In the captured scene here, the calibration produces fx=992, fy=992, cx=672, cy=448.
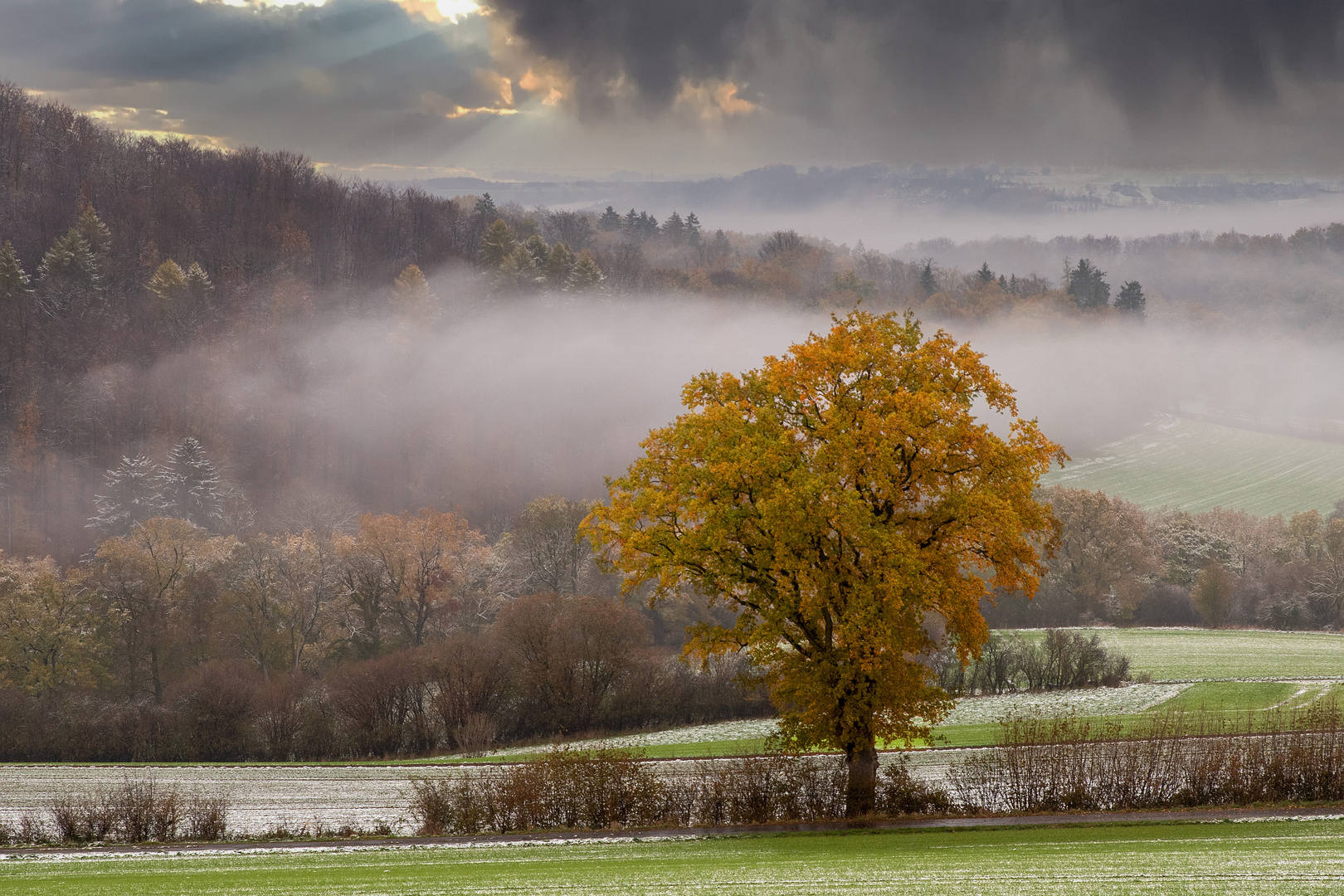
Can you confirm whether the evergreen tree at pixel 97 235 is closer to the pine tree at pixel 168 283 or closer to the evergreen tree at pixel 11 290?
the pine tree at pixel 168 283

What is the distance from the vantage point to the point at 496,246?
191 m

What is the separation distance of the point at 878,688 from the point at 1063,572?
7745cm

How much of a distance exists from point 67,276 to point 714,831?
172499 mm

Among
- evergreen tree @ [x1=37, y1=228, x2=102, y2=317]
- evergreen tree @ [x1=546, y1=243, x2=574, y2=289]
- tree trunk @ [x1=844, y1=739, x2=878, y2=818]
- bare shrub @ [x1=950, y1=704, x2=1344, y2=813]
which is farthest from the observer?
evergreen tree @ [x1=546, y1=243, x2=574, y2=289]

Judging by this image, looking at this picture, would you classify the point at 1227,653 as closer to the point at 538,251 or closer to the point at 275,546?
the point at 275,546

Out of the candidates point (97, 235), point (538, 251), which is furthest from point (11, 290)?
point (538, 251)

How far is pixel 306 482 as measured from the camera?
14875 cm

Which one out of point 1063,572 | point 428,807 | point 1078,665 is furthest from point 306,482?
point 428,807

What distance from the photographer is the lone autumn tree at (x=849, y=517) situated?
85.0 ft

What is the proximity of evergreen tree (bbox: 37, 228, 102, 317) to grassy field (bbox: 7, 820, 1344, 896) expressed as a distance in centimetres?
16481

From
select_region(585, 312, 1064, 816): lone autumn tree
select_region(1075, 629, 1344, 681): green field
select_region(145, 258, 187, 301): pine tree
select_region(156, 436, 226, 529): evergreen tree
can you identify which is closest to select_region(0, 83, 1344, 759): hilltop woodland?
select_region(156, 436, 226, 529): evergreen tree

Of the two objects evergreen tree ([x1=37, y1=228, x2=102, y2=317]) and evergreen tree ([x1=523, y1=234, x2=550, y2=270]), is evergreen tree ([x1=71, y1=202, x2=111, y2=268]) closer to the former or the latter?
evergreen tree ([x1=37, y1=228, x2=102, y2=317])

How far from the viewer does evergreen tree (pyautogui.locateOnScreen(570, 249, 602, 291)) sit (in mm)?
182750

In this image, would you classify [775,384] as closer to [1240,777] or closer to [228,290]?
[1240,777]
